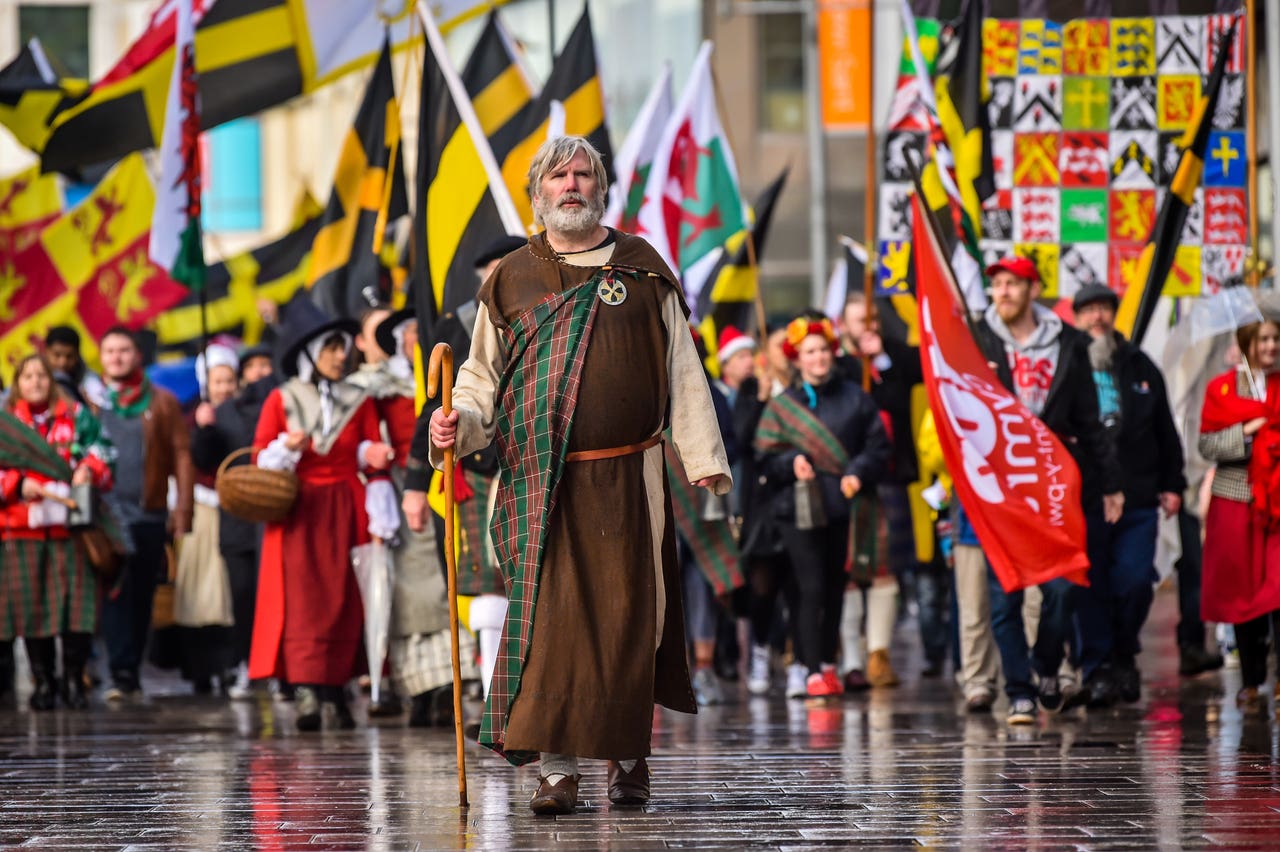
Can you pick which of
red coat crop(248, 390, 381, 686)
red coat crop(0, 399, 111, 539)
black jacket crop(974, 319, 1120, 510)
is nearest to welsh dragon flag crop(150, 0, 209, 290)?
red coat crop(0, 399, 111, 539)

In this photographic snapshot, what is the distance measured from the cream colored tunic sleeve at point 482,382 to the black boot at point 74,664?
6.09 metres

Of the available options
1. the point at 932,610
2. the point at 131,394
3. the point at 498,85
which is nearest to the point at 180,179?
the point at 131,394

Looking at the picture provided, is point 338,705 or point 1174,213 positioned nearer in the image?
point 338,705

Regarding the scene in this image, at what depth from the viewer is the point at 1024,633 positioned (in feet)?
35.1

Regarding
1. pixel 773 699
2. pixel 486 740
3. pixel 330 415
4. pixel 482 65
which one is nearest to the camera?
pixel 486 740

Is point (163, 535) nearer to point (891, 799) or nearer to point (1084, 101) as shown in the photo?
point (1084, 101)

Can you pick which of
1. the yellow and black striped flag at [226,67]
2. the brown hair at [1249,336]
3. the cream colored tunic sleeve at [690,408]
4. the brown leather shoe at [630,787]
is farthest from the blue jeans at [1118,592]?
the yellow and black striped flag at [226,67]

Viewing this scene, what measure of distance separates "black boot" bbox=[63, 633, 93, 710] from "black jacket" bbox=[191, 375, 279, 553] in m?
1.08

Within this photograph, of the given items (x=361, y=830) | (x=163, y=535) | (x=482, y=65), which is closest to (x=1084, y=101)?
(x=482, y=65)

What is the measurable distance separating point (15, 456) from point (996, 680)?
563cm

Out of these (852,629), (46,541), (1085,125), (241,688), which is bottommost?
(241,688)

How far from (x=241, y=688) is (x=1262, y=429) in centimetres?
646

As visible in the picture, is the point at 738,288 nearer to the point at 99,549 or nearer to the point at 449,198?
the point at 449,198

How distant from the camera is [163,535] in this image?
1412 cm
